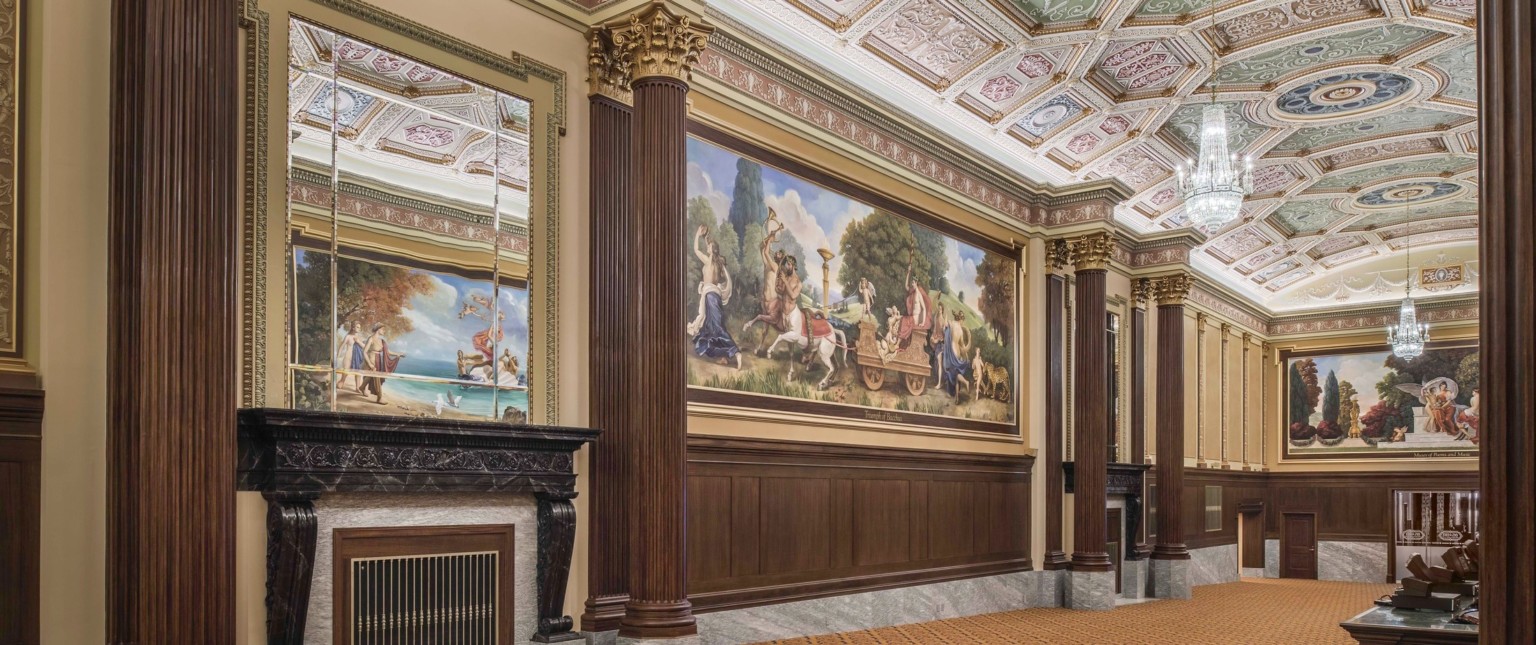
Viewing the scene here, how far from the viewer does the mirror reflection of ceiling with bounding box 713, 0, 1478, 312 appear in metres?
11.4

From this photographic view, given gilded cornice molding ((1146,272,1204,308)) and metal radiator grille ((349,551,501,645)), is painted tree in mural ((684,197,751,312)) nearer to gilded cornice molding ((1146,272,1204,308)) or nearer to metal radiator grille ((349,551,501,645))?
metal radiator grille ((349,551,501,645))

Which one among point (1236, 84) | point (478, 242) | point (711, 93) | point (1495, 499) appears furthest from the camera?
point (1236, 84)

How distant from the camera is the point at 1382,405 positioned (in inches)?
947

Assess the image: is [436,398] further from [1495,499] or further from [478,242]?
[1495,499]

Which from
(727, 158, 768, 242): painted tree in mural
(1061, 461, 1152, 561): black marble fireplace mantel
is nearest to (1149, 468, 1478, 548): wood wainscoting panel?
(1061, 461, 1152, 561): black marble fireplace mantel

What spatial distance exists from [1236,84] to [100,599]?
12.9m

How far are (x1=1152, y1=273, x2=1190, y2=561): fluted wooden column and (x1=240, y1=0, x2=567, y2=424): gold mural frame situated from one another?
42.4ft

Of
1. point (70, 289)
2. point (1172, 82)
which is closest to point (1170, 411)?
point (1172, 82)

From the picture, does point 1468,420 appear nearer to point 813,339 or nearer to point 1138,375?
point 1138,375

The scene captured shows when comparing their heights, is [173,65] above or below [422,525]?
above

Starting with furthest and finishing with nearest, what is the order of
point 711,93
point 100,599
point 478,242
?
1. point 711,93
2. point 478,242
3. point 100,599

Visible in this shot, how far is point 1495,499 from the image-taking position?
268 cm

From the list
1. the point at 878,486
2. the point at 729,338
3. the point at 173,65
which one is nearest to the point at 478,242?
the point at 173,65

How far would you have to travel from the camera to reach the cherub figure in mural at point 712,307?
9828mm
